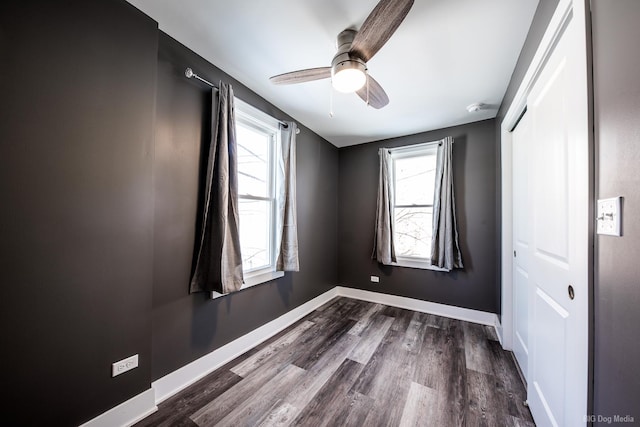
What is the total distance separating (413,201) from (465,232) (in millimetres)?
773

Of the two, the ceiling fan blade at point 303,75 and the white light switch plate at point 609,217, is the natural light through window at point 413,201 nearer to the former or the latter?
the ceiling fan blade at point 303,75

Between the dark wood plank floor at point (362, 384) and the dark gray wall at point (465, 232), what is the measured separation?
504mm

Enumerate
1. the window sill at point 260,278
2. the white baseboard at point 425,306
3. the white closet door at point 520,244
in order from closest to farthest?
1. the white closet door at point 520,244
2. the window sill at point 260,278
3. the white baseboard at point 425,306

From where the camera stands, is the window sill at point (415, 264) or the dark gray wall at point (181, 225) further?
the window sill at point (415, 264)

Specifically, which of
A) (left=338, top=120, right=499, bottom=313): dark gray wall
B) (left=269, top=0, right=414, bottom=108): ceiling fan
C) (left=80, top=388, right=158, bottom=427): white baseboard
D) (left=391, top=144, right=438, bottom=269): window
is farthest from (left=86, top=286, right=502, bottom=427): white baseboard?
(left=269, top=0, right=414, bottom=108): ceiling fan

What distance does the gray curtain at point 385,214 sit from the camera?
3197mm

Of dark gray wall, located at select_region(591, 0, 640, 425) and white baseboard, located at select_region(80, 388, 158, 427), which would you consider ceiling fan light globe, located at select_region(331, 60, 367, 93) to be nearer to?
dark gray wall, located at select_region(591, 0, 640, 425)

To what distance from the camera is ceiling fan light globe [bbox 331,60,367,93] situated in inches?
52.9

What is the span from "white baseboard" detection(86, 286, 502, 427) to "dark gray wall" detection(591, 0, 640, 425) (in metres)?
2.03

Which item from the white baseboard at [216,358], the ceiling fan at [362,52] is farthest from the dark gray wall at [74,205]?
the ceiling fan at [362,52]

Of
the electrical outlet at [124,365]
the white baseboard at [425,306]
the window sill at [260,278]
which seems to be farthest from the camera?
the white baseboard at [425,306]

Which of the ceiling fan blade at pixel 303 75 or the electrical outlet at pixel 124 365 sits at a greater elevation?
the ceiling fan blade at pixel 303 75

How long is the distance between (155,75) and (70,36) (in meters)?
0.37

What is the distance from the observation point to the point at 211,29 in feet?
4.92
